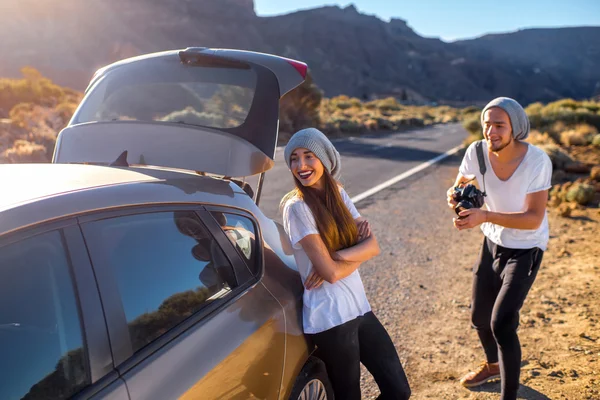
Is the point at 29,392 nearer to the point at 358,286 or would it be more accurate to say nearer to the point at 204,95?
the point at 358,286

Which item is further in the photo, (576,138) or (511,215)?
(576,138)

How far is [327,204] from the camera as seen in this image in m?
2.41

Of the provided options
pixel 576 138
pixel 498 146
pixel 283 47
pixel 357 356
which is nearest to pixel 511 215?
pixel 498 146

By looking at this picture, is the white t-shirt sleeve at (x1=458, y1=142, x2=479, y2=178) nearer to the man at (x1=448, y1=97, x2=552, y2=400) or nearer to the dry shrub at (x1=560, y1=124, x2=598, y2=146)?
the man at (x1=448, y1=97, x2=552, y2=400)

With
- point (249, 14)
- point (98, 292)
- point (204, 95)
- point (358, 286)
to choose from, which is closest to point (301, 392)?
point (358, 286)

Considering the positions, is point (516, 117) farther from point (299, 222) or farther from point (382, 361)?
point (382, 361)

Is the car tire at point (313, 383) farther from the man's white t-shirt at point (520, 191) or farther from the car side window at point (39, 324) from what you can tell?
the man's white t-shirt at point (520, 191)

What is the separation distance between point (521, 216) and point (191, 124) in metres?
1.95

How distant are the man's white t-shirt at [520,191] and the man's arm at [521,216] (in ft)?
0.17

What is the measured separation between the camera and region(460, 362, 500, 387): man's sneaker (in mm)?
3305

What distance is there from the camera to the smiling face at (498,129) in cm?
275

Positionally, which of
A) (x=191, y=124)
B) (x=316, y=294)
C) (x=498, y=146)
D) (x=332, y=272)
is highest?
(x=191, y=124)

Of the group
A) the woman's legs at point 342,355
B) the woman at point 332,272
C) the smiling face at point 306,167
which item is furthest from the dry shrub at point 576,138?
the woman's legs at point 342,355

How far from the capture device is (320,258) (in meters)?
2.20
